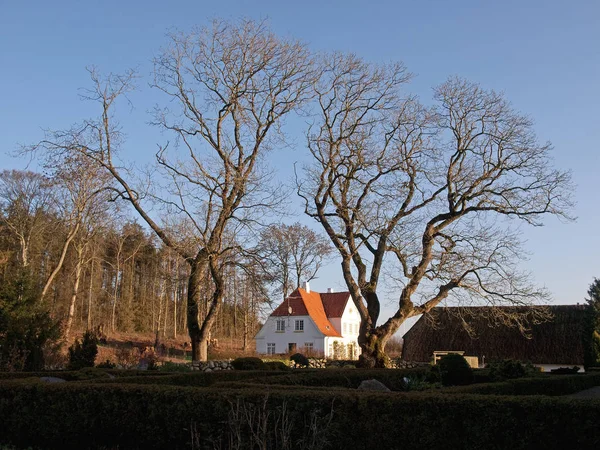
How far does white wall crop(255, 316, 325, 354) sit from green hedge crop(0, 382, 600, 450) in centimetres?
3730

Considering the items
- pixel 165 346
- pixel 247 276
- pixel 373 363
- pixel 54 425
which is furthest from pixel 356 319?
pixel 54 425

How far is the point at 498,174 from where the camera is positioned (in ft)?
82.8

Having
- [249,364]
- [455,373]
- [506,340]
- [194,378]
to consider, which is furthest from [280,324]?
[194,378]

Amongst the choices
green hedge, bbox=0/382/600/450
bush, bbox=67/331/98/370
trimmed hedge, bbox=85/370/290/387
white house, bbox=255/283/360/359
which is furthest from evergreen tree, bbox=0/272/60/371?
white house, bbox=255/283/360/359

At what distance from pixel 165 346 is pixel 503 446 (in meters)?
36.6

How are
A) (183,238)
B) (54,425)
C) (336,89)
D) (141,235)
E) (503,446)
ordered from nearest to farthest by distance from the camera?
(503,446), (54,425), (183,238), (336,89), (141,235)

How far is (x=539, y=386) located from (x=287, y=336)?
32873mm

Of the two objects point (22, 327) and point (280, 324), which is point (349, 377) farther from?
point (280, 324)

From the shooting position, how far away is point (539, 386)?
16.7 metres

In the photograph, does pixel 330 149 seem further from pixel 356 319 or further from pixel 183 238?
pixel 356 319

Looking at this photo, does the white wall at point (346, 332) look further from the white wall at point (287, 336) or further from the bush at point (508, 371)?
the bush at point (508, 371)

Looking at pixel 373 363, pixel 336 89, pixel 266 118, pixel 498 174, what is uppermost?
pixel 336 89

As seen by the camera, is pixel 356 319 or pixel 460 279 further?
pixel 356 319

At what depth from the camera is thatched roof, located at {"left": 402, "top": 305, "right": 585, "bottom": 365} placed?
34969 mm
